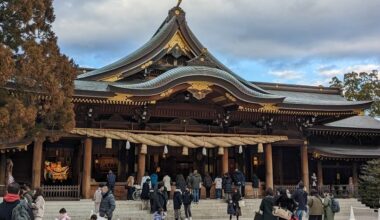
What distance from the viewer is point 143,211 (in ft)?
59.5

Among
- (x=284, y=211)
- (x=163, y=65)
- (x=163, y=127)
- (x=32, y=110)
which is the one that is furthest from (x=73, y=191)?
(x=284, y=211)

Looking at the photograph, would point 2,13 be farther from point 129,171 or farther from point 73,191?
point 129,171

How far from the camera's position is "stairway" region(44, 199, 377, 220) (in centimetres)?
1719

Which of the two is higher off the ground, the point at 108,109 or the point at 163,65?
the point at 163,65

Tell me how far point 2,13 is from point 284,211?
880 centimetres

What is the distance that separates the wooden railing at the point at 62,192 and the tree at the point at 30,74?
7.25 m

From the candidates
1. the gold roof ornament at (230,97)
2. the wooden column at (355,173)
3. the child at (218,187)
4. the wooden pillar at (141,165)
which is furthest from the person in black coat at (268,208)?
the wooden column at (355,173)

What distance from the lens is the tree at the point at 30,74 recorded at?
11203mm

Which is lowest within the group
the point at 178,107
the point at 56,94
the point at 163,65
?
the point at 56,94

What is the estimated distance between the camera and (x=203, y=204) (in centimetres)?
1975

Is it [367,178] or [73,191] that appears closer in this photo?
[73,191]

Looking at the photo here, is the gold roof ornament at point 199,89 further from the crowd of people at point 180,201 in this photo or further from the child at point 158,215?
the child at point 158,215

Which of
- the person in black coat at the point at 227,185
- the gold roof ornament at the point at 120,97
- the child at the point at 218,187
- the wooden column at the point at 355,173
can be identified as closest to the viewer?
the person in black coat at the point at 227,185

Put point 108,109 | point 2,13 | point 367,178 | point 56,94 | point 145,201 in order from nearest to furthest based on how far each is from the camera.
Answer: point 2,13 < point 56,94 < point 145,201 < point 108,109 < point 367,178
